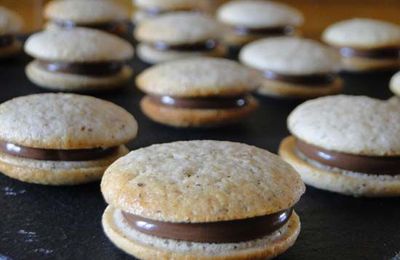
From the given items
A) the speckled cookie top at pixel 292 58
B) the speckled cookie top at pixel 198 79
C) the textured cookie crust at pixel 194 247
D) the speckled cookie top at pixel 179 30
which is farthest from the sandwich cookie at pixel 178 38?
the textured cookie crust at pixel 194 247

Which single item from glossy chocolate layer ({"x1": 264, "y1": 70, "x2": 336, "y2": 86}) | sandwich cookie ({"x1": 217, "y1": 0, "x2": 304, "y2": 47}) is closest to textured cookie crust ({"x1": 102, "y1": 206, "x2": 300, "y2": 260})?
glossy chocolate layer ({"x1": 264, "y1": 70, "x2": 336, "y2": 86})

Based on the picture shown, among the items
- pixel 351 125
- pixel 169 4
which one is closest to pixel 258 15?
pixel 169 4

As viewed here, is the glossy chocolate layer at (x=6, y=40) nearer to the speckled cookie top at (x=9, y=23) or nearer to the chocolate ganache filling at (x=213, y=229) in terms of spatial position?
the speckled cookie top at (x=9, y=23)

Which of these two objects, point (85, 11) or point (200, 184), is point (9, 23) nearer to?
point (85, 11)

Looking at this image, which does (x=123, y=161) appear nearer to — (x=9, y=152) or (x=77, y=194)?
(x=77, y=194)

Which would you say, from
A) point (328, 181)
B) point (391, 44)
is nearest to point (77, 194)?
point (328, 181)

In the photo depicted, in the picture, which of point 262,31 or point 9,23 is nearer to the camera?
point 9,23
